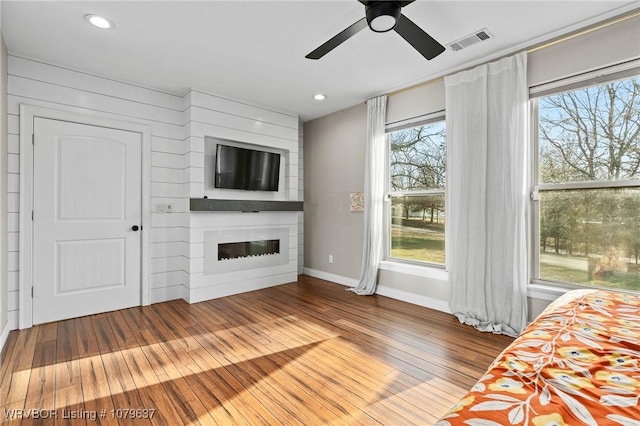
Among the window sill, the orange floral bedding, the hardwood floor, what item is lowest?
the hardwood floor

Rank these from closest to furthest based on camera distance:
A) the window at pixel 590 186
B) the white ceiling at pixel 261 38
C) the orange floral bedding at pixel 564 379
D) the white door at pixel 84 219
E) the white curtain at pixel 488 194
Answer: the orange floral bedding at pixel 564 379, the white ceiling at pixel 261 38, the window at pixel 590 186, the white curtain at pixel 488 194, the white door at pixel 84 219

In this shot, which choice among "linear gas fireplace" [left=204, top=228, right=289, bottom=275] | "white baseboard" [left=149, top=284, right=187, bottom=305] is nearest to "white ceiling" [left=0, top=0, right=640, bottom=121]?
"linear gas fireplace" [left=204, top=228, right=289, bottom=275]

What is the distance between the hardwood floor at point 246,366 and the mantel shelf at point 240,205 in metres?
1.21

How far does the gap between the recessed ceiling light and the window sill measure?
145 inches

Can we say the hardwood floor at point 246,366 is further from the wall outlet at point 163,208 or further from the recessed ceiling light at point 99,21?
the recessed ceiling light at point 99,21

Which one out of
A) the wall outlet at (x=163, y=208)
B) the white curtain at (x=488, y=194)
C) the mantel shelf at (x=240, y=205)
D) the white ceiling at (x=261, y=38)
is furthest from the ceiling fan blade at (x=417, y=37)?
the wall outlet at (x=163, y=208)

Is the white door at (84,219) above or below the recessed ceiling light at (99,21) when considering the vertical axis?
below

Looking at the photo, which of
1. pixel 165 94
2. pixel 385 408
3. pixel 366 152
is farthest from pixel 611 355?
pixel 165 94

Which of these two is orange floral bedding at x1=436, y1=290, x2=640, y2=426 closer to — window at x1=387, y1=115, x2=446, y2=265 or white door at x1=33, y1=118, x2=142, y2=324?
window at x1=387, y1=115, x2=446, y2=265

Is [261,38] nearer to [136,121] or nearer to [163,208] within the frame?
[136,121]

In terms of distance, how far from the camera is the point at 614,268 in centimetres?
255

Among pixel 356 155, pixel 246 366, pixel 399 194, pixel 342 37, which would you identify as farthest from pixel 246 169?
pixel 246 366

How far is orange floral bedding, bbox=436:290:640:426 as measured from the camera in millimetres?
826

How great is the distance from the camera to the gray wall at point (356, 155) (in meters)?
2.52
